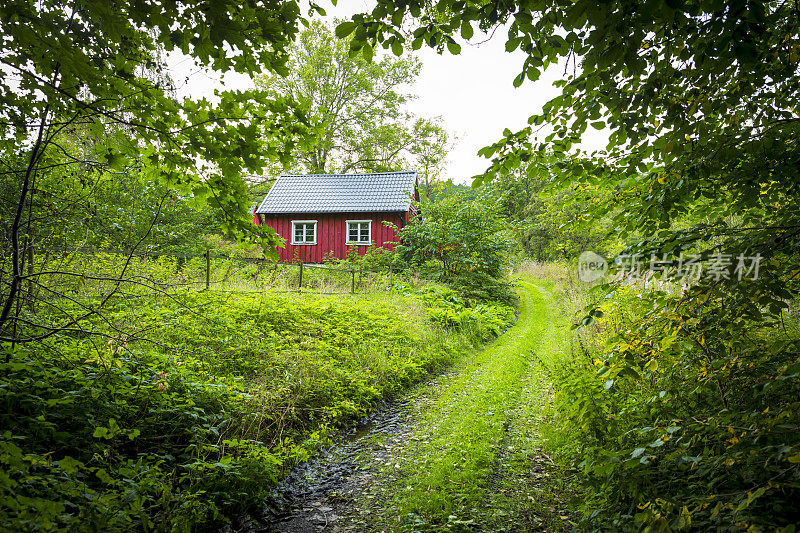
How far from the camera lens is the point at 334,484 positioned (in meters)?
3.86

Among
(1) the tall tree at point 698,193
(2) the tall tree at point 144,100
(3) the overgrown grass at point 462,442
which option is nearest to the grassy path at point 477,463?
(3) the overgrown grass at point 462,442

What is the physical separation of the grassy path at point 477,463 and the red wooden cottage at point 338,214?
519 inches

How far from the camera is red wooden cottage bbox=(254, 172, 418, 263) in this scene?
2001cm

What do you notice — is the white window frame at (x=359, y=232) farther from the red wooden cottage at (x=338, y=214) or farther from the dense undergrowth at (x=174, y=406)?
A: the dense undergrowth at (x=174, y=406)

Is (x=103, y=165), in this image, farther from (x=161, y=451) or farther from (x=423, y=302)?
(x=423, y=302)

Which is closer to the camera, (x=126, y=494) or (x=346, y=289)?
(x=126, y=494)

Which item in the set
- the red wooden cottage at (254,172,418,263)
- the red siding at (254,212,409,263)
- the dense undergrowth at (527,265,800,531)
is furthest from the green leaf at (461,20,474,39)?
the red siding at (254,212,409,263)

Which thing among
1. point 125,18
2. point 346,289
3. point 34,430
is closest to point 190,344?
point 34,430

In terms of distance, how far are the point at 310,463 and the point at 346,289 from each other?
772 cm

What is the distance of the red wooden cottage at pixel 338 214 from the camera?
2001 centimetres

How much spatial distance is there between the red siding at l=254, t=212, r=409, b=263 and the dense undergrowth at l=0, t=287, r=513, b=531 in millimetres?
12602

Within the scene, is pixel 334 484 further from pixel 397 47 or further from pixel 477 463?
→ pixel 397 47

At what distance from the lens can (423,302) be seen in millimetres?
11430

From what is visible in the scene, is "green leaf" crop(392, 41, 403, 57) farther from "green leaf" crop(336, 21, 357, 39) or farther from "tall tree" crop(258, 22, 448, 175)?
"tall tree" crop(258, 22, 448, 175)
